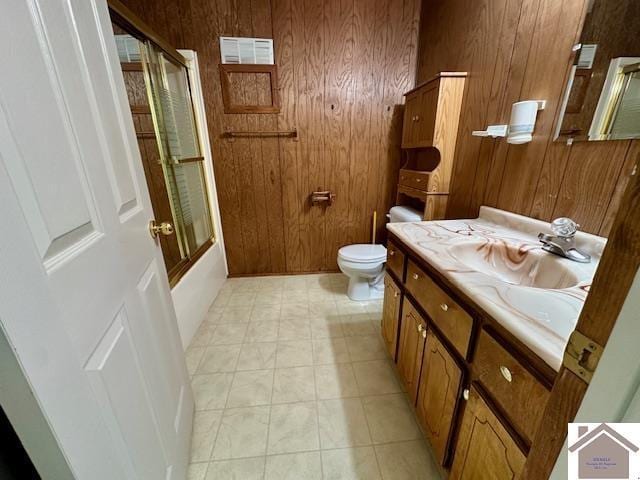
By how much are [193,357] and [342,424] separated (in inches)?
39.0

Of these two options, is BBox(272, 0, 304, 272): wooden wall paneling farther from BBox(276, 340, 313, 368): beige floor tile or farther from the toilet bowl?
BBox(276, 340, 313, 368): beige floor tile

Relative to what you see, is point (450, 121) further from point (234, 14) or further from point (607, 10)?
point (234, 14)

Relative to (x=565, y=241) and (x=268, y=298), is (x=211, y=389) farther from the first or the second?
(x=565, y=241)

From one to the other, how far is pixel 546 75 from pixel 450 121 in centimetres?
58

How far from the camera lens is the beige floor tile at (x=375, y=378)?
1.36 meters

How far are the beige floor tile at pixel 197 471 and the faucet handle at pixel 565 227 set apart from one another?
64.1 inches

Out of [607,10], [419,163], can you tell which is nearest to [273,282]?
[419,163]

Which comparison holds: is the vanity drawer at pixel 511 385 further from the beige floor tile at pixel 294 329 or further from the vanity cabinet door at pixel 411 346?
the beige floor tile at pixel 294 329

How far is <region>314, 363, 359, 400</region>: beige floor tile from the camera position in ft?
4.39

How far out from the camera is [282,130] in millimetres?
2178

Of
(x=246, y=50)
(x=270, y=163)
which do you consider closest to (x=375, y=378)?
(x=270, y=163)

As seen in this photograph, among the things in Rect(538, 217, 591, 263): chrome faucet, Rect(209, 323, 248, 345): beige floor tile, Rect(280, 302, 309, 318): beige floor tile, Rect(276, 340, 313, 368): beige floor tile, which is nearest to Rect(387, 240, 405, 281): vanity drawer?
Rect(538, 217, 591, 263): chrome faucet

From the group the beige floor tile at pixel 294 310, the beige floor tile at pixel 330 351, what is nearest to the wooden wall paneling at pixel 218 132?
the beige floor tile at pixel 294 310

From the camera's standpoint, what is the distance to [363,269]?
200 cm
